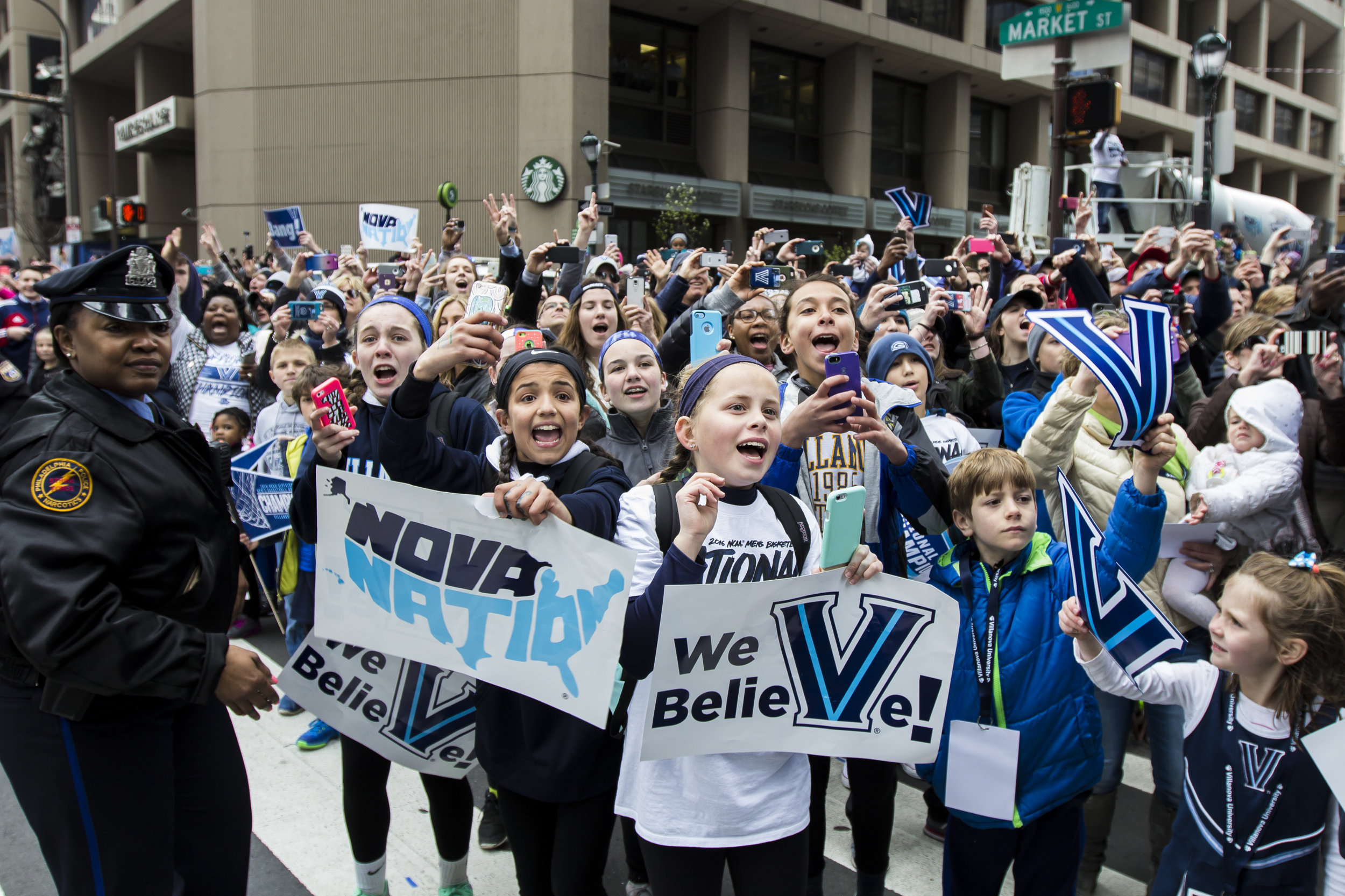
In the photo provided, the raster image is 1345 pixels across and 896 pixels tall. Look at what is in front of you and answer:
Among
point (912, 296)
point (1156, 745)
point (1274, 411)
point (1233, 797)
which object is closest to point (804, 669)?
point (1233, 797)

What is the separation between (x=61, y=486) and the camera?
86.4 inches

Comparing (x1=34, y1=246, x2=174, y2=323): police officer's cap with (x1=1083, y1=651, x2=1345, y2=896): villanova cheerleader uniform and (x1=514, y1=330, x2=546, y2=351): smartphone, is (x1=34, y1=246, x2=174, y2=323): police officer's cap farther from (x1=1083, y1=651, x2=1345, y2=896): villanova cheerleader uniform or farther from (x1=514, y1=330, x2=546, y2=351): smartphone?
(x1=1083, y1=651, x2=1345, y2=896): villanova cheerleader uniform

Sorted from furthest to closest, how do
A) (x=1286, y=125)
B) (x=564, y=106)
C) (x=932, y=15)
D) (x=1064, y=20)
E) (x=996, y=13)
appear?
(x=1286, y=125), (x=996, y=13), (x=932, y=15), (x=564, y=106), (x=1064, y=20)

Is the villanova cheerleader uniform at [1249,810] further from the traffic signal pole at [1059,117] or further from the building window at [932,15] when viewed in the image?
the building window at [932,15]

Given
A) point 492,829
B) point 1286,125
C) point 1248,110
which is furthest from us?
point 1286,125

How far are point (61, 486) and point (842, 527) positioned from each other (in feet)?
6.20

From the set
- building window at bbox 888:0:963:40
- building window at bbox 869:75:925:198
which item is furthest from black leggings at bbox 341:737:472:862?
building window at bbox 888:0:963:40

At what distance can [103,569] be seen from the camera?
218 centimetres

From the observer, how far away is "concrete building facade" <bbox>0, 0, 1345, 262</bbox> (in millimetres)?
24016

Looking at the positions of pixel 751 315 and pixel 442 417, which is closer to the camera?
pixel 442 417

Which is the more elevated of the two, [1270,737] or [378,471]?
[378,471]

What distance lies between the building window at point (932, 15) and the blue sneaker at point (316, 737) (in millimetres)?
30713

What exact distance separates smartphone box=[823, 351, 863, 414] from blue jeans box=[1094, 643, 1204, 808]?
163 cm

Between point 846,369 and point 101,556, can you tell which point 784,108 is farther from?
point 101,556
